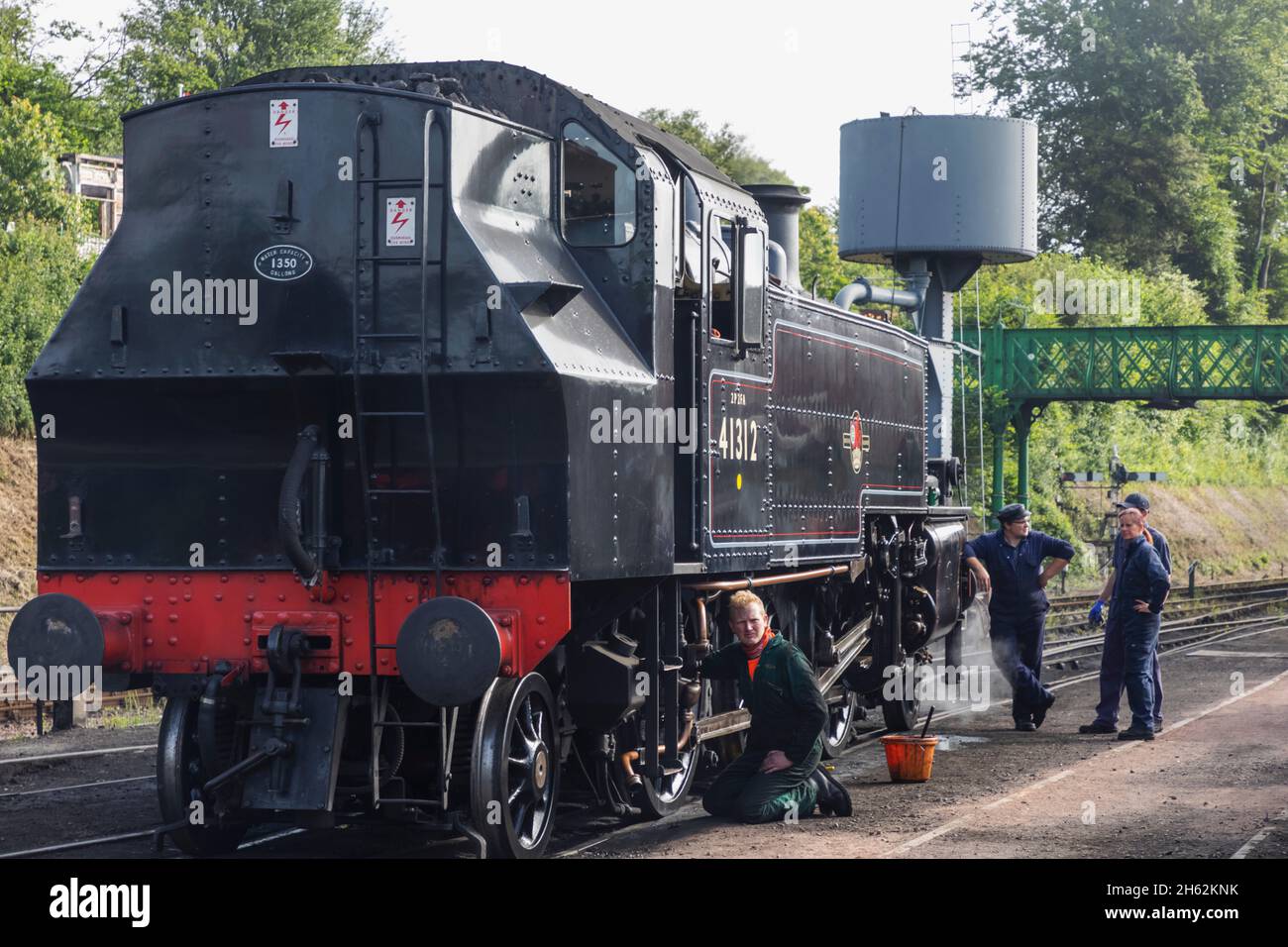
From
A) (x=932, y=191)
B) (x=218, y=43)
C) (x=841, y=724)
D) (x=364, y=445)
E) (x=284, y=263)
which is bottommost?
(x=841, y=724)

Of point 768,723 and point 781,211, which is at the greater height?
point 781,211

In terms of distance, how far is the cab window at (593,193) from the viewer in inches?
349

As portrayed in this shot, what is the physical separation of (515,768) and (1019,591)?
300 inches

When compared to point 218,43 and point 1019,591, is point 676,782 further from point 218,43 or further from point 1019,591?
point 218,43

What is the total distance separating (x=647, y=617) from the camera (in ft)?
30.6

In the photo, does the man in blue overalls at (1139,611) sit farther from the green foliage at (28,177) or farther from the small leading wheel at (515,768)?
the green foliage at (28,177)

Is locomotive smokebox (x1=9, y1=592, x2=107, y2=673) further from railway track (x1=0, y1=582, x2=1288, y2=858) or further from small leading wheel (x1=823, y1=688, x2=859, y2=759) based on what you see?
small leading wheel (x1=823, y1=688, x2=859, y2=759)

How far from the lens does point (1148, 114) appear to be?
60219mm

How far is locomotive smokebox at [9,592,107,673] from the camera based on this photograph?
7.96 m

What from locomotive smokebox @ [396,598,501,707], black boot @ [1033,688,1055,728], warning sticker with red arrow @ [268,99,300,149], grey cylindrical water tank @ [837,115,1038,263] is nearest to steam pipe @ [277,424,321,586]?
locomotive smokebox @ [396,598,501,707]

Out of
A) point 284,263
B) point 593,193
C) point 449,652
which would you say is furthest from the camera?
point 593,193

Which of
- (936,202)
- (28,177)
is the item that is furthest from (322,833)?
(28,177)

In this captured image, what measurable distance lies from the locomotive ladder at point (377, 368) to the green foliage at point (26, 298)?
1580 cm

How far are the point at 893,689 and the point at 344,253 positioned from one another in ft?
25.3
